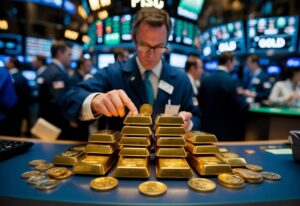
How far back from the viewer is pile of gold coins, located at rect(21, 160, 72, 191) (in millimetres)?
768

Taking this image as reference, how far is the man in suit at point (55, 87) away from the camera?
3.73 m

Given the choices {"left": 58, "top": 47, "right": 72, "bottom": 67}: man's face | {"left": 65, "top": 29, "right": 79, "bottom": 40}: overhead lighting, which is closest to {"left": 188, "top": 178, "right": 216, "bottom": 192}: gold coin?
{"left": 58, "top": 47, "right": 72, "bottom": 67}: man's face

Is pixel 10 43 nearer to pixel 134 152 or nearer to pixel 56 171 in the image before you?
pixel 56 171

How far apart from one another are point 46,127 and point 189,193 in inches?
52.5

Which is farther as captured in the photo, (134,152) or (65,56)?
(65,56)

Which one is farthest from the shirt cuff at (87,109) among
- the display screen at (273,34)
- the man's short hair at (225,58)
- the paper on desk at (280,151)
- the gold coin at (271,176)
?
the man's short hair at (225,58)

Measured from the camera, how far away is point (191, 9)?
3.36 metres

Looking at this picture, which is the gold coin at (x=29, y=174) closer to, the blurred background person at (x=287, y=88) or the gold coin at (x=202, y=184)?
the gold coin at (x=202, y=184)

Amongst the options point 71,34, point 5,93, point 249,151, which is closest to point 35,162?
point 249,151

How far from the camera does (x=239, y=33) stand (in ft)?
11.7

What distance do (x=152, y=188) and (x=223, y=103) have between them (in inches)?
123

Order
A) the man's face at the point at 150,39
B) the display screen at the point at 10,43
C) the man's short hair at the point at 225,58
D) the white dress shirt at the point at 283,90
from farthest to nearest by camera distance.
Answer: the display screen at the point at 10,43 → the white dress shirt at the point at 283,90 → the man's short hair at the point at 225,58 → the man's face at the point at 150,39

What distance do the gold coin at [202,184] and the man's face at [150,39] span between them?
3.12 feet

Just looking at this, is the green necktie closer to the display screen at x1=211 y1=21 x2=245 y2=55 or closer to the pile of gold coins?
the pile of gold coins
